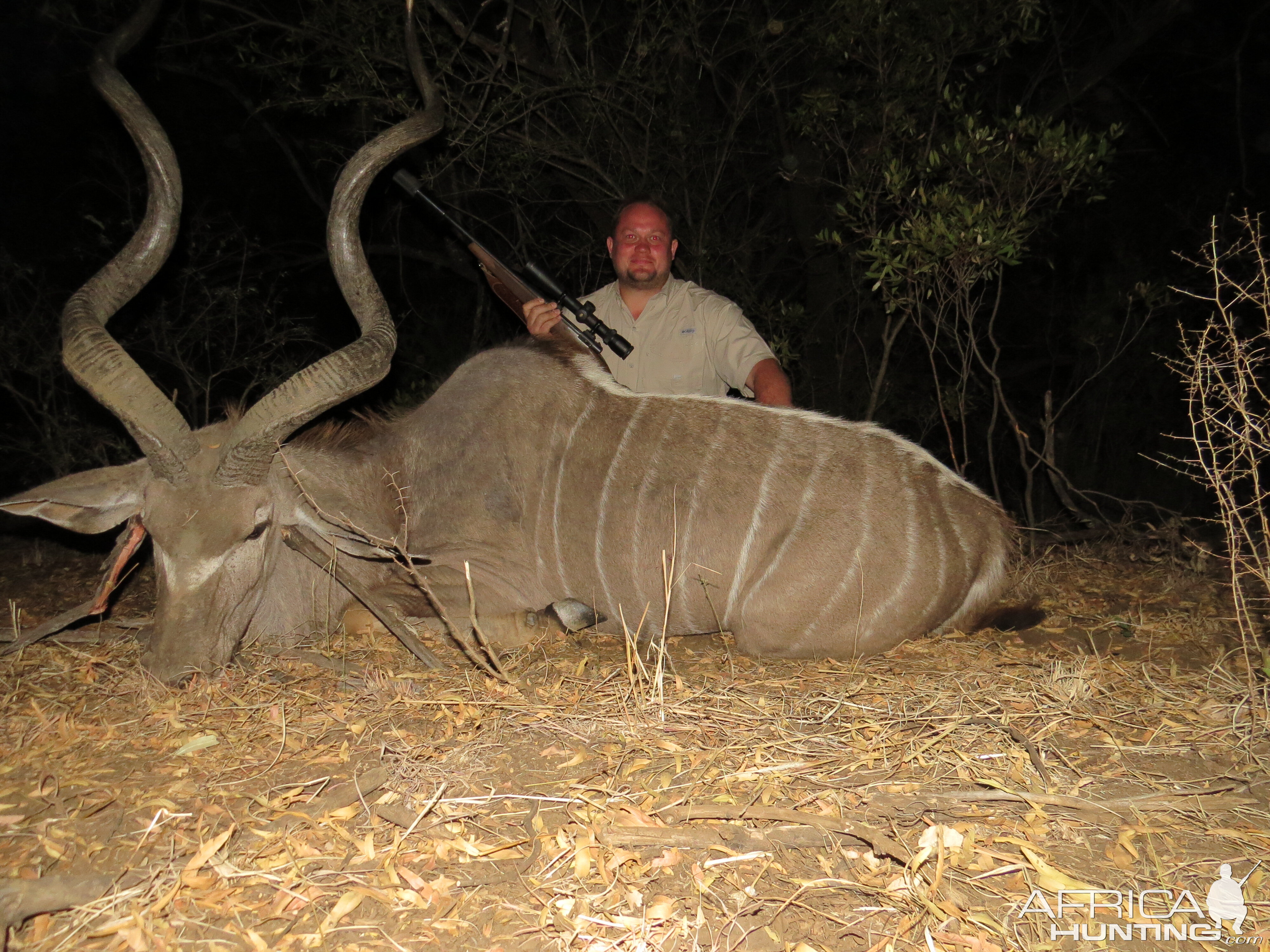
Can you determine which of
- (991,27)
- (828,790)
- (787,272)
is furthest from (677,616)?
(787,272)

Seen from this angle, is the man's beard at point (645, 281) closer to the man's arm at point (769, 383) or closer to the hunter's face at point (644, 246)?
the hunter's face at point (644, 246)

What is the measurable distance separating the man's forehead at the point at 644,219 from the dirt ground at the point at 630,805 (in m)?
2.32

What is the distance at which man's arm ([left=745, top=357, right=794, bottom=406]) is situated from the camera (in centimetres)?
375

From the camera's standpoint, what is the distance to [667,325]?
4.06m

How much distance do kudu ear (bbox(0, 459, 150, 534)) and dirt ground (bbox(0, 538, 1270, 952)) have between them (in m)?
0.44

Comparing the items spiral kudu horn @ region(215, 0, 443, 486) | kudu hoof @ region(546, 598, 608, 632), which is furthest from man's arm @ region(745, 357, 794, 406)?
spiral kudu horn @ region(215, 0, 443, 486)

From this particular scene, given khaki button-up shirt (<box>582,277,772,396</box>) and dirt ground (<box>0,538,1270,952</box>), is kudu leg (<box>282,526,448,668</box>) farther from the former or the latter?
khaki button-up shirt (<box>582,277,772,396</box>)

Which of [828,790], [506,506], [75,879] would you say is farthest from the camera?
[506,506]

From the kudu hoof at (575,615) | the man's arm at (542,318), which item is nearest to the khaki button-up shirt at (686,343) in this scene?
the man's arm at (542,318)

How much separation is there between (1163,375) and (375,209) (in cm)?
759

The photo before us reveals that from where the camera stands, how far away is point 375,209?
7.23 metres

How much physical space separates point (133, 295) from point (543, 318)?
1511 millimetres

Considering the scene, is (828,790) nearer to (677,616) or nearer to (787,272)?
(677,616)

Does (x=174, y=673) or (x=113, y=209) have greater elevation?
(x=113, y=209)
